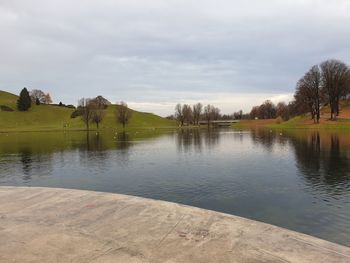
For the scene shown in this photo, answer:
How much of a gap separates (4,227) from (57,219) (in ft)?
5.47

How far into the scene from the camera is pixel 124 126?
177 meters

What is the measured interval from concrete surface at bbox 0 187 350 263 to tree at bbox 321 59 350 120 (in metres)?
105

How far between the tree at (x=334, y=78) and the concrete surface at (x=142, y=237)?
4136 inches

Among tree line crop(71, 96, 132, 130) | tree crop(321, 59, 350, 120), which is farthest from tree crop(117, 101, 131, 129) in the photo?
tree crop(321, 59, 350, 120)

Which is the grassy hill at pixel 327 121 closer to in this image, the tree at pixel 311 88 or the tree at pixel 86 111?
the tree at pixel 311 88

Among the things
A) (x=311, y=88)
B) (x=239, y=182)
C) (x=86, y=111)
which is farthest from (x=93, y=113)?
(x=239, y=182)

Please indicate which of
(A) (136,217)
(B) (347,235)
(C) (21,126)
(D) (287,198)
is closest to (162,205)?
(A) (136,217)

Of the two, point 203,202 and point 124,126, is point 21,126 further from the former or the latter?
point 203,202

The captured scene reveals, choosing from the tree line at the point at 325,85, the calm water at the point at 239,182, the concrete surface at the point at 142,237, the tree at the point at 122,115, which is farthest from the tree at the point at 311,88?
the concrete surface at the point at 142,237

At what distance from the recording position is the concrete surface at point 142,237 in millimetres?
8492

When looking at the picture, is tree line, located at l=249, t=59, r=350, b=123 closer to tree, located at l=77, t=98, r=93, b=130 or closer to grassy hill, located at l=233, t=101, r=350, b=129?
grassy hill, located at l=233, t=101, r=350, b=129

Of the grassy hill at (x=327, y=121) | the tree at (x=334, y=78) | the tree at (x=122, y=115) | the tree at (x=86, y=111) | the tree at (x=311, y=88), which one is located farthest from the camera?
the tree at (x=122, y=115)

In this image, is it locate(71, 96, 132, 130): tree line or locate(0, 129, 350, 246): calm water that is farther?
locate(71, 96, 132, 130): tree line

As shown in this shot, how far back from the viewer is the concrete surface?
27.9 ft
